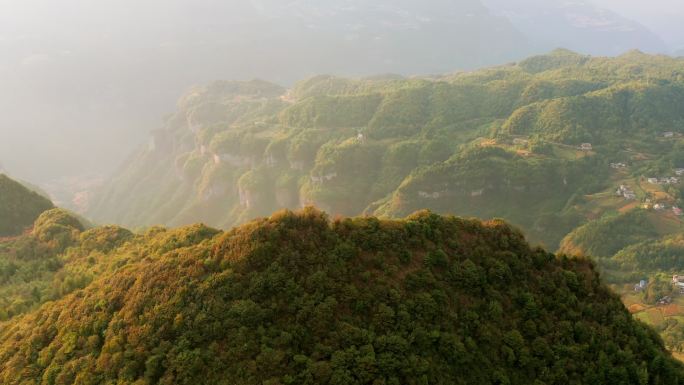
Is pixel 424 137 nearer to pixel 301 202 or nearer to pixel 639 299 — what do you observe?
pixel 301 202

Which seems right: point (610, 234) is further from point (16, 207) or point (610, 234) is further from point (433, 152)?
point (16, 207)

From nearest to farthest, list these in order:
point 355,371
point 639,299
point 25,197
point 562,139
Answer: point 355,371
point 25,197
point 639,299
point 562,139

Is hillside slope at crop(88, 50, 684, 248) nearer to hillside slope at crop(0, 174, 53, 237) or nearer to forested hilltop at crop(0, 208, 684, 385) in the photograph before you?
forested hilltop at crop(0, 208, 684, 385)

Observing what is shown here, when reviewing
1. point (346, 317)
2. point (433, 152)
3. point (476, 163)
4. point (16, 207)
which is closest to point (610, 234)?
point (476, 163)

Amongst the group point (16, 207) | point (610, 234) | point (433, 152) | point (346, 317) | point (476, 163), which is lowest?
point (610, 234)

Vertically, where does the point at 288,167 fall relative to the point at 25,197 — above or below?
below

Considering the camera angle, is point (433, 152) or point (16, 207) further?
point (433, 152)

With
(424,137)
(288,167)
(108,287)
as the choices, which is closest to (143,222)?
(288,167)

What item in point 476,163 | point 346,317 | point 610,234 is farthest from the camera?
point 476,163
